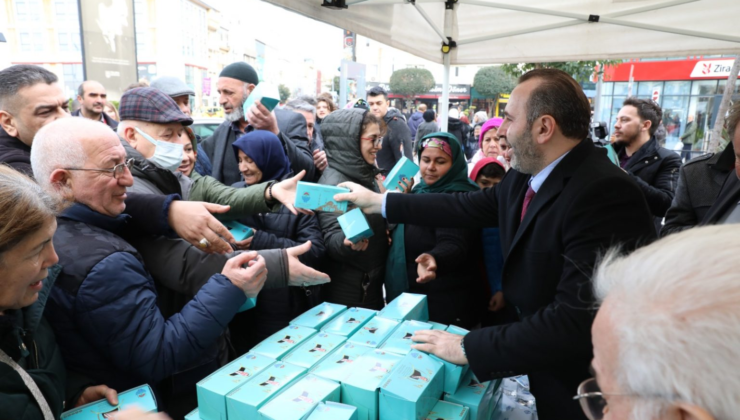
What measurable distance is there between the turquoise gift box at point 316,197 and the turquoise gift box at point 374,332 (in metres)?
0.67

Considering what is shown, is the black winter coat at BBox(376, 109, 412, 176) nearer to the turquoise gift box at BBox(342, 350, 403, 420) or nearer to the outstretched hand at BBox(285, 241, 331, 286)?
the outstretched hand at BBox(285, 241, 331, 286)

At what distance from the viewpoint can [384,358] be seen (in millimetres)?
1445

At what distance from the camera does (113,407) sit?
1302 millimetres

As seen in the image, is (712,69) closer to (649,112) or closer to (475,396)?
(649,112)

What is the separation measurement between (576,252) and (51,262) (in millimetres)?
1649

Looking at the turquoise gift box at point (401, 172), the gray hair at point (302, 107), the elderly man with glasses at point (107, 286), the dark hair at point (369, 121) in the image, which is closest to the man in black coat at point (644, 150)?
the turquoise gift box at point (401, 172)

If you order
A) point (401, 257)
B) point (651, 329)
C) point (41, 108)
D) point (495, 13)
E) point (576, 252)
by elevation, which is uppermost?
point (495, 13)

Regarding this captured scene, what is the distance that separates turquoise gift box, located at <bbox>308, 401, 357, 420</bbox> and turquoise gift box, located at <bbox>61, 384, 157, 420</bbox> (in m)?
0.51

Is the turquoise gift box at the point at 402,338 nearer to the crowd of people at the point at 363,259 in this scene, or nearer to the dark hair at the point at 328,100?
the crowd of people at the point at 363,259

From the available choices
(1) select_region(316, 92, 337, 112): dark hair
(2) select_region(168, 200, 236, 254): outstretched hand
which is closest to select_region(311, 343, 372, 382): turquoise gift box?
(2) select_region(168, 200, 236, 254): outstretched hand

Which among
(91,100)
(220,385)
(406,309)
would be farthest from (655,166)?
(91,100)

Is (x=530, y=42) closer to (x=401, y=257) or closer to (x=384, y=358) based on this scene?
(x=401, y=257)

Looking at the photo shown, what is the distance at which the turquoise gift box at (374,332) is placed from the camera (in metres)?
1.57

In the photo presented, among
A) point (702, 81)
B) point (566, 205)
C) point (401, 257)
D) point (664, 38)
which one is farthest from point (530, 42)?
point (702, 81)
